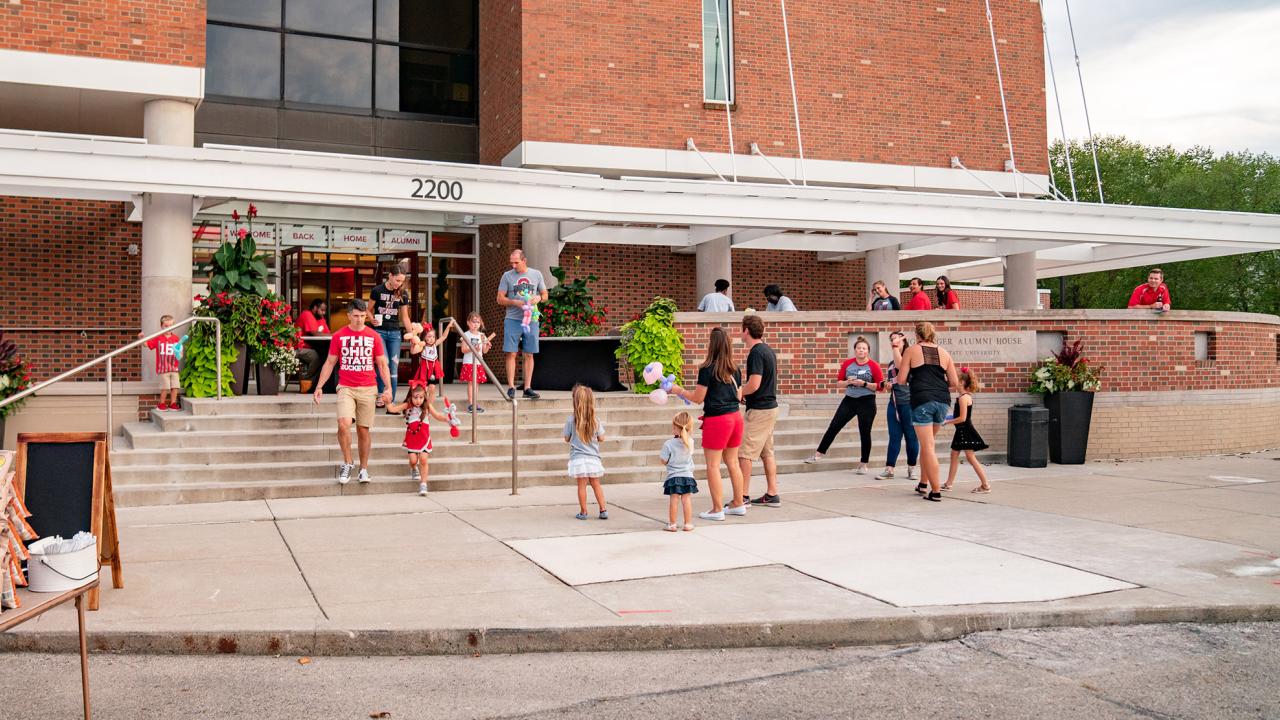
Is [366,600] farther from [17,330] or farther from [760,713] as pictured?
[17,330]

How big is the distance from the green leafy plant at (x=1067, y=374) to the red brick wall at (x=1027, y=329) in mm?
272

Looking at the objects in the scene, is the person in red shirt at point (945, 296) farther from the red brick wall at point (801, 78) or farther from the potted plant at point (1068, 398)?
the red brick wall at point (801, 78)

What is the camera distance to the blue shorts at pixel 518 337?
45.0 feet

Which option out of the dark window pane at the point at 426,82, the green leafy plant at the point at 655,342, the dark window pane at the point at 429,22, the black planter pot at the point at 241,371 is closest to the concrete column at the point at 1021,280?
the green leafy plant at the point at 655,342

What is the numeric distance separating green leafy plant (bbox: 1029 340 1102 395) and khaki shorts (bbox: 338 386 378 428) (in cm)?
939

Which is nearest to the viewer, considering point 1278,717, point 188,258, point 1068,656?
point 1278,717

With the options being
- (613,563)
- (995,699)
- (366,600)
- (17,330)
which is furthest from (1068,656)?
(17,330)

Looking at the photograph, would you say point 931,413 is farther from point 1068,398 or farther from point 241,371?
Answer: point 241,371

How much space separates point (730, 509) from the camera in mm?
9875

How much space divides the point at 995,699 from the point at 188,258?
13682 millimetres

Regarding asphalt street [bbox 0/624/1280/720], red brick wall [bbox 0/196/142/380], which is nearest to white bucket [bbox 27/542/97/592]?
asphalt street [bbox 0/624/1280/720]

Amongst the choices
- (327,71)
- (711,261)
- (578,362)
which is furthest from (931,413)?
(327,71)

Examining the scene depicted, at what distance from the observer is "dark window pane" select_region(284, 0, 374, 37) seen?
2059 centimetres

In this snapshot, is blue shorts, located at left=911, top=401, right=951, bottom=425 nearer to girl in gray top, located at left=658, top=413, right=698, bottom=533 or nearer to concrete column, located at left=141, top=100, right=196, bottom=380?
girl in gray top, located at left=658, top=413, right=698, bottom=533
